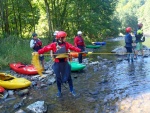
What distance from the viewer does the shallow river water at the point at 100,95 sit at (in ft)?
19.0

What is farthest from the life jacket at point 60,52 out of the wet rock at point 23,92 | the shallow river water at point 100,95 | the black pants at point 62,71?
the wet rock at point 23,92

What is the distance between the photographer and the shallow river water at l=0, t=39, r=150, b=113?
579cm

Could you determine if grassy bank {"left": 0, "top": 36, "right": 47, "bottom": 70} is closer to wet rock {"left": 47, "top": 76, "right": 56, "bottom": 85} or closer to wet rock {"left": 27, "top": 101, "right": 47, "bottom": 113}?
wet rock {"left": 47, "top": 76, "right": 56, "bottom": 85}

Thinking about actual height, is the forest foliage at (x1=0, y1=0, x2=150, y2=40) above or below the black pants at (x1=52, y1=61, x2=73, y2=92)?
above

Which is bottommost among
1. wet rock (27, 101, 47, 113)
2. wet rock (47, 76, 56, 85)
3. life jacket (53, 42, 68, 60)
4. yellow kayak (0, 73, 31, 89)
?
wet rock (27, 101, 47, 113)

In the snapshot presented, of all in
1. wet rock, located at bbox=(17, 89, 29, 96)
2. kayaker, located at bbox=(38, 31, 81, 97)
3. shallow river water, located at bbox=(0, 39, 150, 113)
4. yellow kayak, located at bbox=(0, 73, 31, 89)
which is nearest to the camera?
shallow river water, located at bbox=(0, 39, 150, 113)

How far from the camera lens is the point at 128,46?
461 inches

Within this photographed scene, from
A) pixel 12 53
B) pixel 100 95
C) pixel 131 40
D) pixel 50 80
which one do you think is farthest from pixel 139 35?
pixel 12 53

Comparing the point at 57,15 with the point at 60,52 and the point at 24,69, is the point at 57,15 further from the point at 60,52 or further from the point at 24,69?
the point at 60,52

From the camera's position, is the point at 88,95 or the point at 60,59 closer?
the point at 60,59

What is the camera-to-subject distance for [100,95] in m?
6.78

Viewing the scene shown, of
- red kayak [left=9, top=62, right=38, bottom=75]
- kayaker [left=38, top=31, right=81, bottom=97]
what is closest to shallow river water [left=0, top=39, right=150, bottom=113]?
kayaker [left=38, top=31, right=81, bottom=97]

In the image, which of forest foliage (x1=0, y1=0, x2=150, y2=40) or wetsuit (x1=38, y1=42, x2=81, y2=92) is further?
forest foliage (x1=0, y1=0, x2=150, y2=40)

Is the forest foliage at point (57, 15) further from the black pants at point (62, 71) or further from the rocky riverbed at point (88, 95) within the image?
the black pants at point (62, 71)
